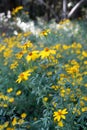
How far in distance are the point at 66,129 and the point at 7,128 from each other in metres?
0.61

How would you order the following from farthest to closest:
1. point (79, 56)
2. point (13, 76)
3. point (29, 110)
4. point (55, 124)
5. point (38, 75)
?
point (79, 56)
point (13, 76)
point (29, 110)
point (38, 75)
point (55, 124)

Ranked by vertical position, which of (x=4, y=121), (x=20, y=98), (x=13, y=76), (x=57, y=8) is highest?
(x=57, y=8)

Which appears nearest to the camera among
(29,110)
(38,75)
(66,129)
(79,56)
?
(66,129)

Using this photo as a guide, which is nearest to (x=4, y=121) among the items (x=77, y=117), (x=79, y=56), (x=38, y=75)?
(x=38, y=75)

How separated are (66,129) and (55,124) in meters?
0.20

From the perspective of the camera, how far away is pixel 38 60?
3.50 m

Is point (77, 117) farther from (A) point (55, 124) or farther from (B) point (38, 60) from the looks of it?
(B) point (38, 60)

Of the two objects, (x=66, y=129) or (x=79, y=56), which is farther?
(x=79, y=56)

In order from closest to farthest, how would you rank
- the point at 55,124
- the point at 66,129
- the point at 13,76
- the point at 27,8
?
the point at 66,129, the point at 55,124, the point at 13,76, the point at 27,8

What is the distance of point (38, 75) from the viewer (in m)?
3.10

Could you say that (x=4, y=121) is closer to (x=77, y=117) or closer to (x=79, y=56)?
(x=77, y=117)

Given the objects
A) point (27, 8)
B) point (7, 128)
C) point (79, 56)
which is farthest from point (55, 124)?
point (27, 8)

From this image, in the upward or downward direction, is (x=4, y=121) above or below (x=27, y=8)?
below

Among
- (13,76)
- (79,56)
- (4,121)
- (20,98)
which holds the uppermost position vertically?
(79,56)
